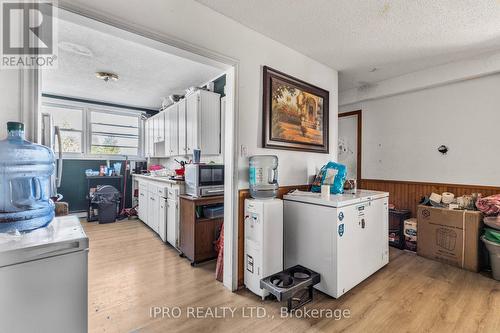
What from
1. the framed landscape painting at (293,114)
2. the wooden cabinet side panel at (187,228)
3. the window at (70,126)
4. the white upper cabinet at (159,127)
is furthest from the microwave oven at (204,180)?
the window at (70,126)

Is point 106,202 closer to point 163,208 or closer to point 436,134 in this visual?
point 163,208

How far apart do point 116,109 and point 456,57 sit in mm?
6355

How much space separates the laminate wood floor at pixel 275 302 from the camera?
69.4 inches

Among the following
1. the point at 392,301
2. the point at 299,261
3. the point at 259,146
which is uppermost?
the point at 259,146

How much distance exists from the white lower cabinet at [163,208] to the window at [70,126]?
208 cm

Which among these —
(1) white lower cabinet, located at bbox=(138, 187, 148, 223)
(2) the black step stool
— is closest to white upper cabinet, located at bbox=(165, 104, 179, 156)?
(1) white lower cabinet, located at bbox=(138, 187, 148, 223)

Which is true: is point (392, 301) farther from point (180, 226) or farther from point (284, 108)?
point (180, 226)

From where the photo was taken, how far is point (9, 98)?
51.8 inches

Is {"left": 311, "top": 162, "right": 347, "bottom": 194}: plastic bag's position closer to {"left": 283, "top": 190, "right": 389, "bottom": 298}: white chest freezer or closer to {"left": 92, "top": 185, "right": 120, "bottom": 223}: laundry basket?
{"left": 283, "top": 190, "right": 389, "bottom": 298}: white chest freezer

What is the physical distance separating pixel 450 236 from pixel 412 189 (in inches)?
36.5

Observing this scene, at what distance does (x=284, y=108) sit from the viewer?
8.82 feet

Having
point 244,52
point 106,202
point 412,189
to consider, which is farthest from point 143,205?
point 412,189

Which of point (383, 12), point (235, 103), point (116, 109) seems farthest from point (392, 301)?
point (116, 109)

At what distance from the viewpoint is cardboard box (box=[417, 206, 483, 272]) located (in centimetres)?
271
